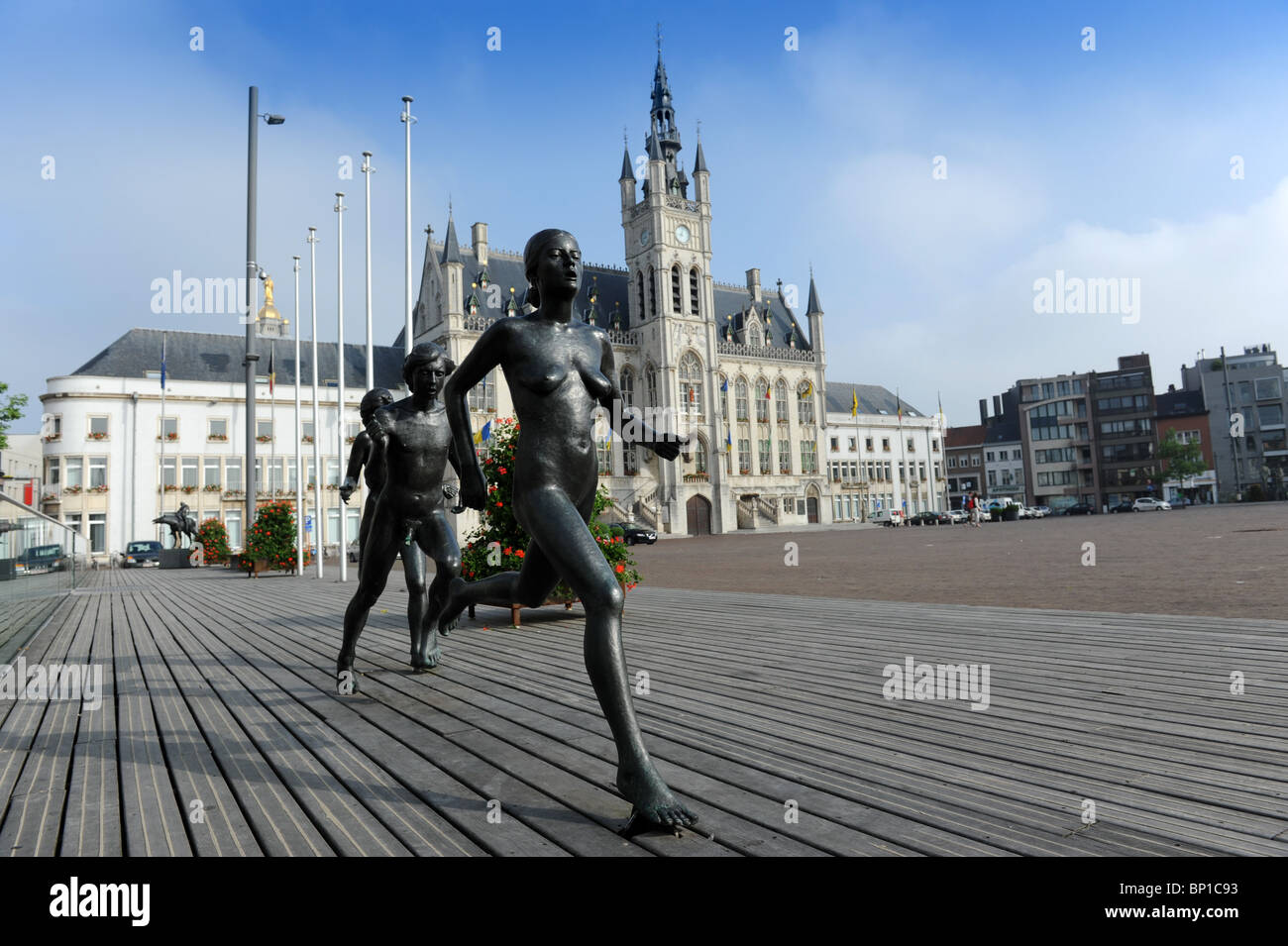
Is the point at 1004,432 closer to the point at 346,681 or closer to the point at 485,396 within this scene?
the point at 485,396

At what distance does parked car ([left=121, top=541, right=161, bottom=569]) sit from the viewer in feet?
133

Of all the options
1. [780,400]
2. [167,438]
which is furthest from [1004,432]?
[167,438]

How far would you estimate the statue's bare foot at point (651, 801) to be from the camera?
9.29 feet

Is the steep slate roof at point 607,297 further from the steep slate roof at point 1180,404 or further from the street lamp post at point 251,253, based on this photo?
the steep slate roof at point 1180,404

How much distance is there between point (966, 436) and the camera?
104188mm

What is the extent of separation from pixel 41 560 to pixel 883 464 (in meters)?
75.7

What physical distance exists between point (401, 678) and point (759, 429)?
6374 centimetres

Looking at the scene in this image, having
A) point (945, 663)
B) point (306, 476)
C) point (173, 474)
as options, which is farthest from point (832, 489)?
point (945, 663)

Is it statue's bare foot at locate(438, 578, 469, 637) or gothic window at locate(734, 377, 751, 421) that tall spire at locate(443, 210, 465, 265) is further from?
statue's bare foot at locate(438, 578, 469, 637)

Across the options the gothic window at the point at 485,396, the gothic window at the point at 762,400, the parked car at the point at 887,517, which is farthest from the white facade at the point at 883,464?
the gothic window at the point at 485,396

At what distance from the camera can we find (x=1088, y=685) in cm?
508

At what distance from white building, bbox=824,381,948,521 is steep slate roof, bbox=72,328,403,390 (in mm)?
41358
